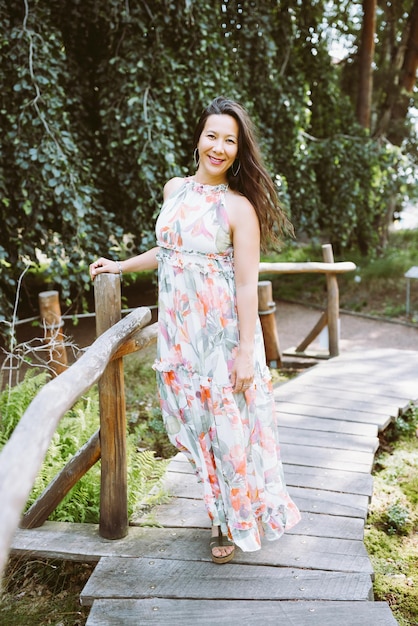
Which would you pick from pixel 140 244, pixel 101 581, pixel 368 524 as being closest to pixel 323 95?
pixel 140 244

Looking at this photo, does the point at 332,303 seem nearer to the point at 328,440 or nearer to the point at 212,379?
the point at 328,440

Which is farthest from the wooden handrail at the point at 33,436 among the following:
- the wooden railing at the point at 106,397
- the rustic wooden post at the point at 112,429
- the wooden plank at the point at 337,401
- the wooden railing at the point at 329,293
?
the wooden railing at the point at 329,293

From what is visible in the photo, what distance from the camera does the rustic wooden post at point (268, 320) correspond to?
482 cm

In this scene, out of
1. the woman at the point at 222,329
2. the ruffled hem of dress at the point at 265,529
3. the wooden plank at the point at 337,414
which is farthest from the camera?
the wooden plank at the point at 337,414

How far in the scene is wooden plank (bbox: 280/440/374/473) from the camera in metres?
3.31

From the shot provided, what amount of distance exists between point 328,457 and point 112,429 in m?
1.48

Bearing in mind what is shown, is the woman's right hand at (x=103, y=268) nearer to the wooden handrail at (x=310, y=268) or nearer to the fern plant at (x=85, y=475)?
the fern plant at (x=85, y=475)

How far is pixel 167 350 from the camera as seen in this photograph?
7.76 feet

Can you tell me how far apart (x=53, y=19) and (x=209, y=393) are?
543 centimetres

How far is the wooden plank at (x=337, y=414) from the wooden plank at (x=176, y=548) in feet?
4.84

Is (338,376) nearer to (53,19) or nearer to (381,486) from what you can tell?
(381,486)

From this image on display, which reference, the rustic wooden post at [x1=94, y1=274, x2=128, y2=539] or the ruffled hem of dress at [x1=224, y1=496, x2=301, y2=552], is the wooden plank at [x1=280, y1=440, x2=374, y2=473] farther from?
the rustic wooden post at [x1=94, y1=274, x2=128, y2=539]

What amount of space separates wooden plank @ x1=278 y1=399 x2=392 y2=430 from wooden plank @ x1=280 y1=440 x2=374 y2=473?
49 cm

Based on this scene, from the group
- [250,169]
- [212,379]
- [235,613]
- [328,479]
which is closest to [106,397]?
[212,379]
